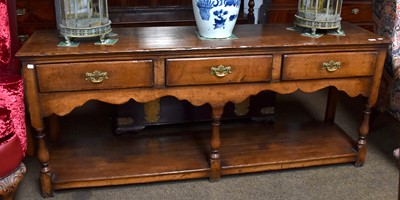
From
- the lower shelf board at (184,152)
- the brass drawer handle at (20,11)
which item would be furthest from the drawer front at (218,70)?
the brass drawer handle at (20,11)

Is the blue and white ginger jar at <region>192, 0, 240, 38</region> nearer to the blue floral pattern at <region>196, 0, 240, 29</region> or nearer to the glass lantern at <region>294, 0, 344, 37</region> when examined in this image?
the blue floral pattern at <region>196, 0, 240, 29</region>

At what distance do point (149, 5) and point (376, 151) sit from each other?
1.56 meters

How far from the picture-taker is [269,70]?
1749mm

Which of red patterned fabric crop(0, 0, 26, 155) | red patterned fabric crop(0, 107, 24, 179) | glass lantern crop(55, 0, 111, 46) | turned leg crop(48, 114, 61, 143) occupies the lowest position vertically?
turned leg crop(48, 114, 61, 143)

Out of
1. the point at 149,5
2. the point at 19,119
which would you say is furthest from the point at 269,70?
the point at 149,5

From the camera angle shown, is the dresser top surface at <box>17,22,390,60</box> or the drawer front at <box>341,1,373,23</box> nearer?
the dresser top surface at <box>17,22,390,60</box>

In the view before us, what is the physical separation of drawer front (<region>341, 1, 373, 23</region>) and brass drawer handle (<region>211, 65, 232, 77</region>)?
145 centimetres

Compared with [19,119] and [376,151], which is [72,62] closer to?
[19,119]

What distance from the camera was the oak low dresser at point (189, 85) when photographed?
1615mm

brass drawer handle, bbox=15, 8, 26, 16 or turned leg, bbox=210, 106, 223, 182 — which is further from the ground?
brass drawer handle, bbox=15, 8, 26, 16

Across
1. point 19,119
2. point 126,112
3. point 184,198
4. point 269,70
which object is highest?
point 269,70

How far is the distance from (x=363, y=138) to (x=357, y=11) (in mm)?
1153

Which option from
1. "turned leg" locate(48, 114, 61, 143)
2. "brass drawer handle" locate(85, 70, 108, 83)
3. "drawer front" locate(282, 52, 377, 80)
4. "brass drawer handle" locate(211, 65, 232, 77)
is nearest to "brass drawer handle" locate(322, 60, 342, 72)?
"drawer front" locate(282, 52, 377, 80)

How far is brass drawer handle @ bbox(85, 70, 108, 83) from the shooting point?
63.6 inches
